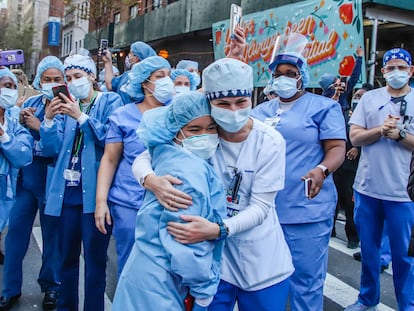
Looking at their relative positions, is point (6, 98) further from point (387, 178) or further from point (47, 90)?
point (387, 178)

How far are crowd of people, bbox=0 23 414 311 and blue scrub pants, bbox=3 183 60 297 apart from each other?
1cm

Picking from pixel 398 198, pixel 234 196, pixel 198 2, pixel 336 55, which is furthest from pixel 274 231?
pixel 198 2

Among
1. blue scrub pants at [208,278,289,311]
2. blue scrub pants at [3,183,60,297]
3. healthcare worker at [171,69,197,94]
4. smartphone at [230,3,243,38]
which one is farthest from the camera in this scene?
healthcare worker at [171,69,197,94]

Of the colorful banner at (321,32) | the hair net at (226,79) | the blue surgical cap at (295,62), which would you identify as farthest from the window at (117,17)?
the hair net at (226,79)

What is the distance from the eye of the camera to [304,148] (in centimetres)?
A: 354

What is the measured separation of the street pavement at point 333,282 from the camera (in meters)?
4.68

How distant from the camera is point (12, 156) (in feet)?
13.1

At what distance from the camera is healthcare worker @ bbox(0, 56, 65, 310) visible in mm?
4305

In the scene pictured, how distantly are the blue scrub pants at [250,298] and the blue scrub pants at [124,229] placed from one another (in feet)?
2.99

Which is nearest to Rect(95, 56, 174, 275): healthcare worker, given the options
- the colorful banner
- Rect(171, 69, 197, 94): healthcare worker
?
Rect(171, 69, 197, 94): healthcare worker

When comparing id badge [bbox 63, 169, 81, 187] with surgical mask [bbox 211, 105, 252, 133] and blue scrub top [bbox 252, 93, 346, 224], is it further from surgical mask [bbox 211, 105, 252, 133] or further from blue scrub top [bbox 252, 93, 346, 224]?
surgical mask [bbox 211, 105, 252, 133]

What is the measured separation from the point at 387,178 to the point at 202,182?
2652 millimetres

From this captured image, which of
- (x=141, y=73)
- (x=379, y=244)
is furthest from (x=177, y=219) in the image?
(x=379, y=244)

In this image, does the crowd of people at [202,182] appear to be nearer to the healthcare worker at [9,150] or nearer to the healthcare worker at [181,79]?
the healthcare worker at [9,150]
